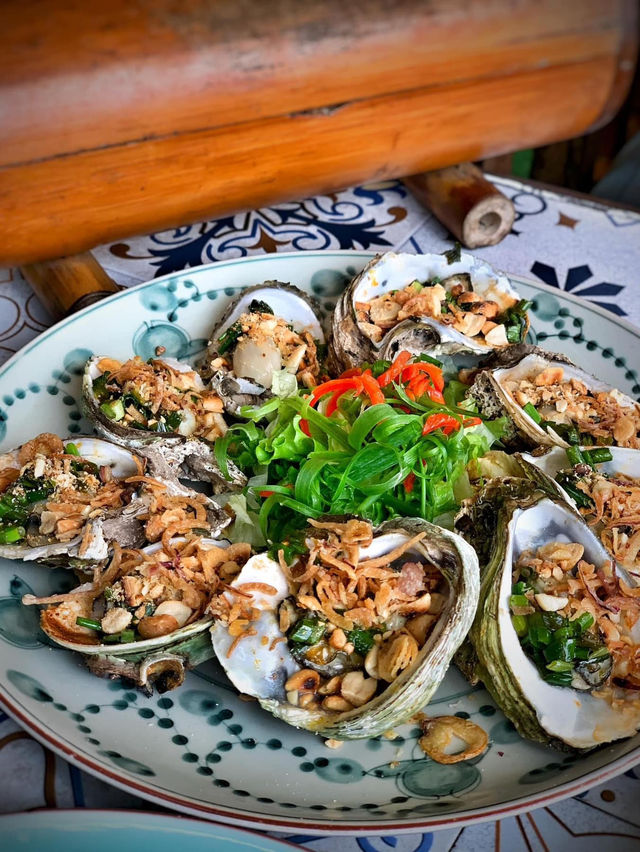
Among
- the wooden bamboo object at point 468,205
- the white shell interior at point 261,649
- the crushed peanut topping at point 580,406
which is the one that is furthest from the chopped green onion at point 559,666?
the wooden bamboo object at point 468,205

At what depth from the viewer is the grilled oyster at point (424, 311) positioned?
2.16 metres

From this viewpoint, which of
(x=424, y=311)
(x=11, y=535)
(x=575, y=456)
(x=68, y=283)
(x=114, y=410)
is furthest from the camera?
(x=68, y=283)

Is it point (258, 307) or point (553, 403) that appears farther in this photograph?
point (258, 307)

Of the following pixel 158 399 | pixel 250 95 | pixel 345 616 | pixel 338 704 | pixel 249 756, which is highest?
pixel 250 95

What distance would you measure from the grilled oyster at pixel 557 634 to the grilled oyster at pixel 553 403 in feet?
1.18

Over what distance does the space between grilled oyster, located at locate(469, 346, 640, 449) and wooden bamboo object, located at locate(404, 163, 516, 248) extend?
0.98 metres

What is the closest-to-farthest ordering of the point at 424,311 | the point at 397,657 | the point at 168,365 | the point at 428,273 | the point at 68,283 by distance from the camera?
the point at 397,657, the point at 168,365, the point at 424,311, the point at 428,273, the point at 68,283

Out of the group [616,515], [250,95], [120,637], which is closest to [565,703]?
[616,515]

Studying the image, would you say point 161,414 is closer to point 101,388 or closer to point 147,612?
point 101,388

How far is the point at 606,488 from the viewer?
176 cm

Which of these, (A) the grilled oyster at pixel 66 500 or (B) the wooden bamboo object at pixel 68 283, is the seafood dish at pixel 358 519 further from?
(B) the wooden bamboo object at pixel 68 283

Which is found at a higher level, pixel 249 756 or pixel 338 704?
pixel 338 704

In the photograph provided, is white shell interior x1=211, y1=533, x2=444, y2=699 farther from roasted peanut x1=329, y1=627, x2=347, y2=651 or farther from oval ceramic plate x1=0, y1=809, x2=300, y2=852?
oval ceramic plate x1=0, y1=809, x2=300, y2=852

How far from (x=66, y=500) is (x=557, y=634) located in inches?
42.1
